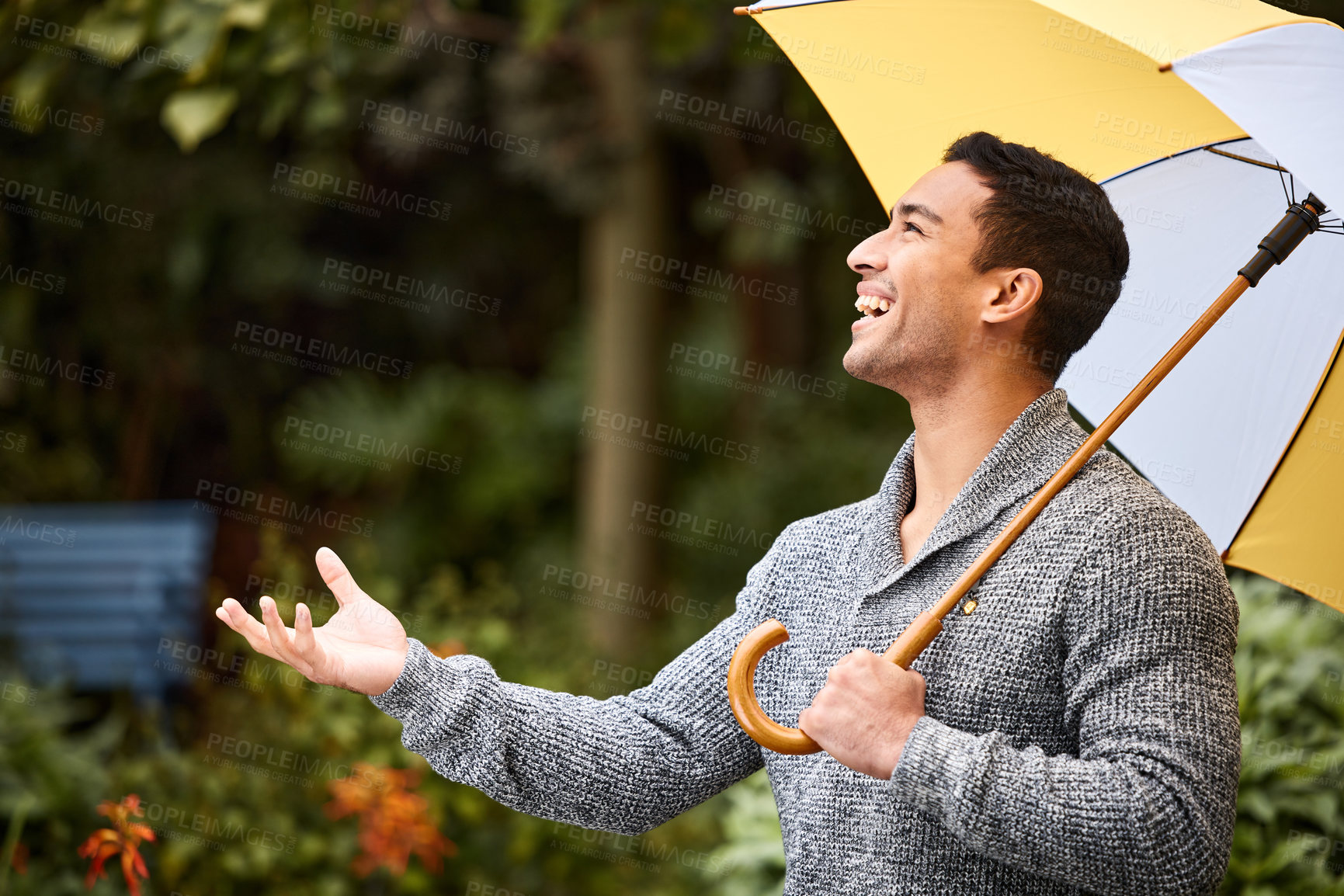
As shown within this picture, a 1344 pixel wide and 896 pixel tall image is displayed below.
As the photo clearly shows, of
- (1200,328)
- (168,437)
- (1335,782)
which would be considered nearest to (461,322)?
(168,437)

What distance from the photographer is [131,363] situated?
26.4 feet

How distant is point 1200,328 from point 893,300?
444 millimetres

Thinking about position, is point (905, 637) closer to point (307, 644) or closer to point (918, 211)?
point (918, 211)

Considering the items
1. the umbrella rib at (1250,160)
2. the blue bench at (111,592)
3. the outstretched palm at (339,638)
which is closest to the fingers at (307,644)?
the outstretched palm at (339,638)

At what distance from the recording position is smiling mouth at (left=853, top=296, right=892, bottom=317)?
1936 millimetres

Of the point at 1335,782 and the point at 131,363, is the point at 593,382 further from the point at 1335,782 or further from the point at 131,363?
the point at 1335,782

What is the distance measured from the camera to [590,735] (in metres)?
2.02

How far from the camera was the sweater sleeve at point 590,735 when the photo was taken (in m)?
1.92
